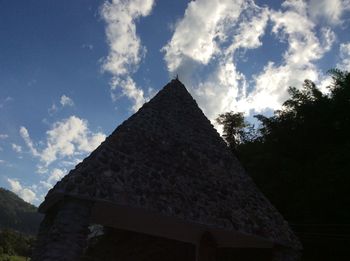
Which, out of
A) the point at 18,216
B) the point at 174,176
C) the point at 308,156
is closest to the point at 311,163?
the point at 308,156

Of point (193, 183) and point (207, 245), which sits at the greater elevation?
point (193, 183)

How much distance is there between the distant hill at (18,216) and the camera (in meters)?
159

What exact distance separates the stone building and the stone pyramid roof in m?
0.03

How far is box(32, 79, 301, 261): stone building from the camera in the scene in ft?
31.1

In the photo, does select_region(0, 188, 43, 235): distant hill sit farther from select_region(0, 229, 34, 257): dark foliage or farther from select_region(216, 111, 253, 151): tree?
select_region(216, 111, 253, 151): tree

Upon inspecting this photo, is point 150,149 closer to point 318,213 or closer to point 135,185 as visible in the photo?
point 135,185

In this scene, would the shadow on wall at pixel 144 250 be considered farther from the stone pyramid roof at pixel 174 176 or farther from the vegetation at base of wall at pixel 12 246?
the vegetation at base of wall at pixel 12 246

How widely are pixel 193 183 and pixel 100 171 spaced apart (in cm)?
316

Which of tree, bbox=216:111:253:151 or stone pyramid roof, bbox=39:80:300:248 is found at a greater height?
tree, bbox=216:111:253:151

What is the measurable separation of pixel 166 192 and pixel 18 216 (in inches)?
7394

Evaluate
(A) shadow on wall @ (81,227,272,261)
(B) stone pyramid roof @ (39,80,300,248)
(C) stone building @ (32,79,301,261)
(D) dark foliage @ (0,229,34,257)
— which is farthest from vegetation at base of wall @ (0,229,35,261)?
(B) stone pyramid roof @ (39,80,300,248)

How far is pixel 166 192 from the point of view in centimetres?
1060

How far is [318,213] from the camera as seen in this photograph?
18.2 metres

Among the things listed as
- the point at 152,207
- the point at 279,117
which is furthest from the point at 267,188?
the point at 152,207
